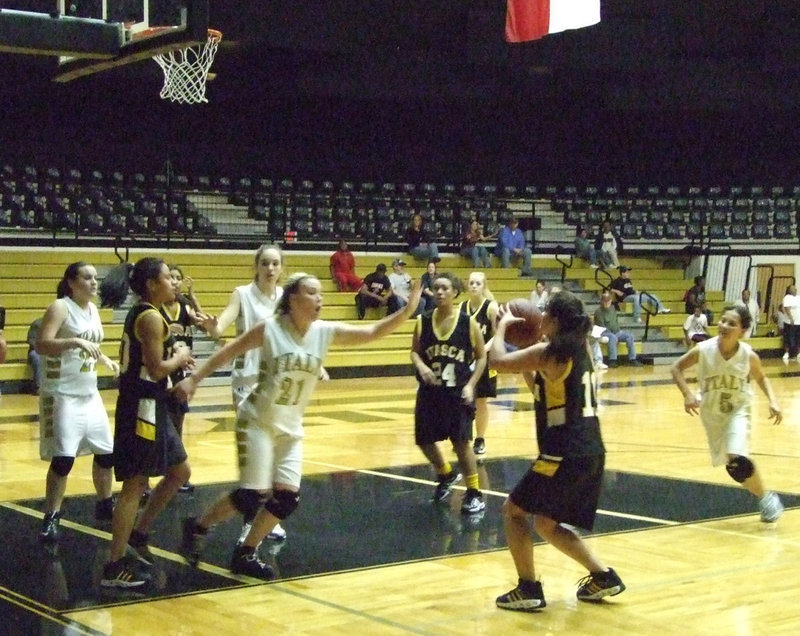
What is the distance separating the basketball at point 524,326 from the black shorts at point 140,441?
71.9 inches

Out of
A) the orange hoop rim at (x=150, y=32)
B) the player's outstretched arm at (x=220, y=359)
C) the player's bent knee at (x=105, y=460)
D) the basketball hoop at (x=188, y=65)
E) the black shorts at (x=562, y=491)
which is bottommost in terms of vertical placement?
the player's bent knee at (x=105, y=460)

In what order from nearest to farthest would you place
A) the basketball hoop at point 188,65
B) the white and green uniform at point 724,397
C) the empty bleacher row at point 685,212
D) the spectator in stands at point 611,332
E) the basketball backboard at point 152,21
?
the white and green uniform at point 724,397, the basketball backboard at point 152,21, the basketball hoop at point 188,65, the spectator in stands at point 611,332, the empty bleacher row at point 685,212

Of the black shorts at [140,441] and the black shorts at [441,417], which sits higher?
the black shorts at [140,441]

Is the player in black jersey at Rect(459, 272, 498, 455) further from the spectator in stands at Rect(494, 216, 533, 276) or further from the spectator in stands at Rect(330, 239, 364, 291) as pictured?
the spectator in stands at Rect(494, 216, 533, 276)

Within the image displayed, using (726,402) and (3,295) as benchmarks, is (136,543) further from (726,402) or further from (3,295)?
(3,295)

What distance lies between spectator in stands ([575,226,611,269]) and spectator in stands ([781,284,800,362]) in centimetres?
361

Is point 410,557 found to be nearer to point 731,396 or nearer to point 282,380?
point 282,380

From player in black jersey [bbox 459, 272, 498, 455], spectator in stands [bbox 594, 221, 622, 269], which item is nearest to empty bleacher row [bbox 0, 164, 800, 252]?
spectator in stands [bbox 594, 221, 622, 269]

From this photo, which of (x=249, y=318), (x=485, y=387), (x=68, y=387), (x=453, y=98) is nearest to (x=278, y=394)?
(x=249, y=318)

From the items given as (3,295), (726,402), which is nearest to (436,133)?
(3,295)

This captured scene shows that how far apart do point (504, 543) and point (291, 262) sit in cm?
1517

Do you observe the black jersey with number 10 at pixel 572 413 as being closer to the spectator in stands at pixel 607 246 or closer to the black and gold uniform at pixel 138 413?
the black and gold uniform at pixel 138 413

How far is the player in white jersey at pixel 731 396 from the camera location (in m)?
7.61

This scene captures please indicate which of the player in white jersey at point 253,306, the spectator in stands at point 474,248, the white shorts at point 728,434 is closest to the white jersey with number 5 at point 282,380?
the player in white jersey at point 253,306
